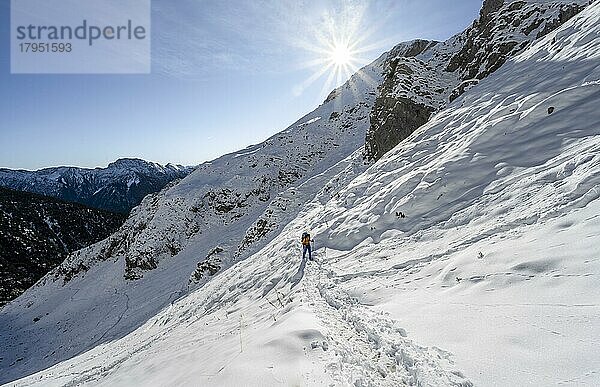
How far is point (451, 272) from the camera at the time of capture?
7152 millimetres

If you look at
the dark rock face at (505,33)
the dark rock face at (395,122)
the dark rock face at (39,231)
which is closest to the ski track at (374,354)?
the dark rock face at (395,122)

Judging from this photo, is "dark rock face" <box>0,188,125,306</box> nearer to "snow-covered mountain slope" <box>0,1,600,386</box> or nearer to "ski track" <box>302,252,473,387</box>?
"snow-covered mountain slope" <box>0,1,600,386</box>

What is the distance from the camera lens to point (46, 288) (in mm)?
43250

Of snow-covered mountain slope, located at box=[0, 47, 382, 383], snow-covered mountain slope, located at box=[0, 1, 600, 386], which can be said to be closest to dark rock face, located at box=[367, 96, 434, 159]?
snow-covered mountain slope, located at box=[0, 47, 382, 383]

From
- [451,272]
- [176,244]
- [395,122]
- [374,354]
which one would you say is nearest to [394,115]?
[395,122]

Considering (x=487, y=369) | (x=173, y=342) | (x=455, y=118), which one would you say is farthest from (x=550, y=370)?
(x=455, y=118)

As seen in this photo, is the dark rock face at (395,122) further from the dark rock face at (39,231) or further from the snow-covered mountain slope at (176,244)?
the dark rock face at (39,231)

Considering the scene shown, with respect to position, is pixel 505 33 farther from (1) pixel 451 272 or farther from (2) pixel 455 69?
(1) pixel 451 272

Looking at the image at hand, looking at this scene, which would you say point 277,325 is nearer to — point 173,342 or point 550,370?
point 550,370

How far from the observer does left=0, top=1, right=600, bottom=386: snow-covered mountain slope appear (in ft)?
15.3

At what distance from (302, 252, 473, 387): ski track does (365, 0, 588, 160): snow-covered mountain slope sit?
58.3 ft

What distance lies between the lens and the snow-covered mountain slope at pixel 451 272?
4652mm

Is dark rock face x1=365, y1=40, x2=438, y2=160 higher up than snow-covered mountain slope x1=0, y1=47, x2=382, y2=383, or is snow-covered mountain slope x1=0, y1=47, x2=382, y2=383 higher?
dark rock face x1=365, y1=40, x2=438, y2=160

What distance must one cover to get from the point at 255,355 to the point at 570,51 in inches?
682
